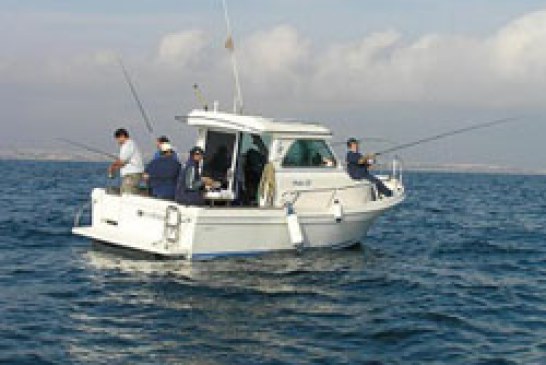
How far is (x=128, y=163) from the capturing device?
48.8 feet

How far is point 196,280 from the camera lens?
481 inches

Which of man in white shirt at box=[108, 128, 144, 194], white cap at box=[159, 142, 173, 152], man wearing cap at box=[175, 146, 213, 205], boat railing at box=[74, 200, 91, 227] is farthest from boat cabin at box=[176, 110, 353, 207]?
boat railing at box=[74, 200, 91, 227]

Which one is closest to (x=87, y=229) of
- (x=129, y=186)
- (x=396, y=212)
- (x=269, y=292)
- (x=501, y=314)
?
(x=129, y=186)

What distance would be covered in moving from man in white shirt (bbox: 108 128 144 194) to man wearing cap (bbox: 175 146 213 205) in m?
1.32

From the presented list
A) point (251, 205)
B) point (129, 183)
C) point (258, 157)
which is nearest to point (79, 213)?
point (129, 183)

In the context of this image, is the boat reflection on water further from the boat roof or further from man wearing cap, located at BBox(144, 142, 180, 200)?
A: the boat roof

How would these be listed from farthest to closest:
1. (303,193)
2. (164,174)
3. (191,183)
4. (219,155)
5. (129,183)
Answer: (219,155)
(303,193)
(129,183)
(164,174)
(191,183)

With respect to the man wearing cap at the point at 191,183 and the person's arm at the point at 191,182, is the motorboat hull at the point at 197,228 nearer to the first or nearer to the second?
the man wearing cap at the point at 191,183

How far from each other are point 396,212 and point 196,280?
18.6m

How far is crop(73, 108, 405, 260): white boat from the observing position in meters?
13.3

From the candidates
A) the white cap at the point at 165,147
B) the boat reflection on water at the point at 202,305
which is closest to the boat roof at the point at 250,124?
the white cap at the point at 165,147

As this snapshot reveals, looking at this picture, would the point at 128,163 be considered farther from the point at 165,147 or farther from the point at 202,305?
the point at 202,305

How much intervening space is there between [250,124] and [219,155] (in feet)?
3.35

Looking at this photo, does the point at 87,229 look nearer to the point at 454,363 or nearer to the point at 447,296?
the point at 447,296
